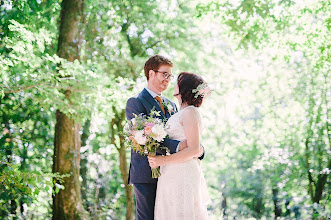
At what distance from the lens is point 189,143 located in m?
3.39

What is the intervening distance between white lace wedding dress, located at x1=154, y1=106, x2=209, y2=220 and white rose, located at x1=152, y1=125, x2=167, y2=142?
0.24 metres

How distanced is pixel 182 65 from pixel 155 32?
3.94ft

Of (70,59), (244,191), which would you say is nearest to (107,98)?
(70,59)

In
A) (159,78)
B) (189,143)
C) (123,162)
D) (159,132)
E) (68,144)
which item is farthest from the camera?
(123,162)

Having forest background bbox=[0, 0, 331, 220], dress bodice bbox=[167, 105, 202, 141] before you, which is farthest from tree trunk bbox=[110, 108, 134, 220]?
dress bodice bbox=[167, 105, 202, 141]

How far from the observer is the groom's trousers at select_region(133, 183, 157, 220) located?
3.56m

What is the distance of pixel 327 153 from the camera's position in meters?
12.6

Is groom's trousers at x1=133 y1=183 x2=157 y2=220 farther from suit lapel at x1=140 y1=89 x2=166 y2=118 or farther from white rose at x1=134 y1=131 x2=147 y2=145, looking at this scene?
suit lapel at x1=140 y1=89 x2=166 y2=118

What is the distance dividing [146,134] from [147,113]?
0.51 m

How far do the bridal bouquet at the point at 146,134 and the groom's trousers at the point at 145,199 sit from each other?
191mm

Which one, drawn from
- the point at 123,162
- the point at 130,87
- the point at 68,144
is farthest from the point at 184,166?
the point at 123,162

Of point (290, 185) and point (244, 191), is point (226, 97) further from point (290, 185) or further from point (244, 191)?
point (244, 191)

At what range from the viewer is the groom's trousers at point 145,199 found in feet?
11.7

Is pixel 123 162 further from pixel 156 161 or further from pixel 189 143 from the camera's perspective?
pixel 189 143
